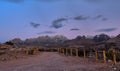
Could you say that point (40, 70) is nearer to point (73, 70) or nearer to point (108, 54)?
point (73, 70)

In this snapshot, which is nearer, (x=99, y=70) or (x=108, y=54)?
(x=99, y=70)

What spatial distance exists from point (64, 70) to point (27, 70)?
2.98m

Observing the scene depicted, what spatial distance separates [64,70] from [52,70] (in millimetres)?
938

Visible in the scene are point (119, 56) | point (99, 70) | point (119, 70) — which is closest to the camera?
point (119, 70)

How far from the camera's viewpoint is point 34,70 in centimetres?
2247

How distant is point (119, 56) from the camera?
40.2 m

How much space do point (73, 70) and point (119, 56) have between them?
64.9 ft

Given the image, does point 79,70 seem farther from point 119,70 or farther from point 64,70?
point 119,70

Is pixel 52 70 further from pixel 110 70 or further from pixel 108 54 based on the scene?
pixel 108 54

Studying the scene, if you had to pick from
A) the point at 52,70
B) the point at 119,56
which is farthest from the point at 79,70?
the point at 119,56

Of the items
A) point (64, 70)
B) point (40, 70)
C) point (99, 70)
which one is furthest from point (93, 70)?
point (40, 70)

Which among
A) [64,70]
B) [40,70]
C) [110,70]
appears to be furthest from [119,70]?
[40,70]

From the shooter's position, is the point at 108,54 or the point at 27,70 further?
the point at 108,54

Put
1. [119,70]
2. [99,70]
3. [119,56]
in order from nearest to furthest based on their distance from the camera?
1. [119,70]
2. [99,70]
3. [119,56]
